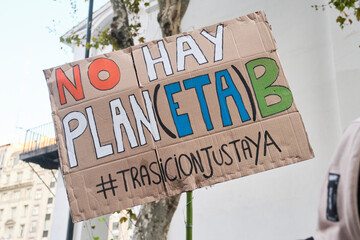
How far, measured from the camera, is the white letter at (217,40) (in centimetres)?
317

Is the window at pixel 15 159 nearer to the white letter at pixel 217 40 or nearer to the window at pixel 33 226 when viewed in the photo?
the window at pixel 33 226

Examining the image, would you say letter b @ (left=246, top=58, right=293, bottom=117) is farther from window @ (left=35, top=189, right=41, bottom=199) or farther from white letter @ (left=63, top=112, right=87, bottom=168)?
window @ (left=35, top=189, right=41, bottom=199)

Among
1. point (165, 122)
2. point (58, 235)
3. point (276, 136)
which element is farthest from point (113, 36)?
point (58, 235)

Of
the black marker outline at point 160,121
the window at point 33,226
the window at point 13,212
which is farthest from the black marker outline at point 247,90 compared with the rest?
the window at point 13,212

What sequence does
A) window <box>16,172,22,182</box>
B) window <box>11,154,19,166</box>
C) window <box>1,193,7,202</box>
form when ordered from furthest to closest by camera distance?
window <box>11,154,19,166</box> < window <box>1,193,7,202</box> < window <box>16,172,22,182</box>

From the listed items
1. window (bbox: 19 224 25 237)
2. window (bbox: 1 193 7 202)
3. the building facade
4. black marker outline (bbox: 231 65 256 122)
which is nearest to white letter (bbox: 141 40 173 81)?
black marker outline (bbox: 231 65 256 122)

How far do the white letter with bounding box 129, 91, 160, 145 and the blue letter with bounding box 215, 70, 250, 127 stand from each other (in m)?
0.52

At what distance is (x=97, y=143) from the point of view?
10.2 feet

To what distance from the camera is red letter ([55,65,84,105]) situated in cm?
328

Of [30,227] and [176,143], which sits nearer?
[176,143]

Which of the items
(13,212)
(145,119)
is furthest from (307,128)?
(13,212)

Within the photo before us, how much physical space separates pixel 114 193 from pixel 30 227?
218 feet

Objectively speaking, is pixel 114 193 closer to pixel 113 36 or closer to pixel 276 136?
pixel 276 136

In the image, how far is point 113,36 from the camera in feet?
17.9
